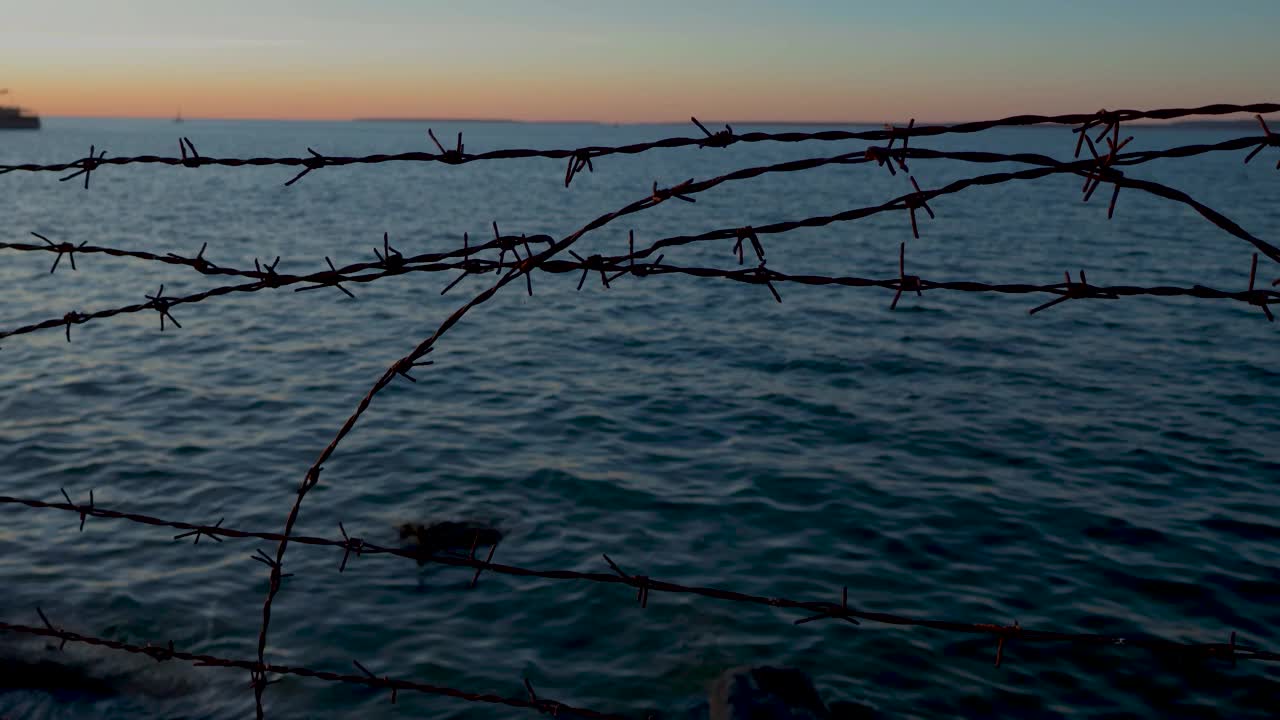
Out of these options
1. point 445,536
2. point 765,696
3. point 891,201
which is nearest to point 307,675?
point 891,201

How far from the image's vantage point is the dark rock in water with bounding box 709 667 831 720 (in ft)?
19.2

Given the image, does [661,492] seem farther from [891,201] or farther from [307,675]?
[891,201]

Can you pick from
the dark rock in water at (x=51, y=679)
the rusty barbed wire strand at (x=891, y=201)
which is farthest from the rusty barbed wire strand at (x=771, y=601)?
the dark rock in water at (x=51, y=679)

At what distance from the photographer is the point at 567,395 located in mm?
14148

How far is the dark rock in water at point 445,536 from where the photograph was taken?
8.60 metres

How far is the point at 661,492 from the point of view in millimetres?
10086

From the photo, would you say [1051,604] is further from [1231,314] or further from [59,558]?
[1231,314]

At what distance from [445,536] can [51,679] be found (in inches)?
128

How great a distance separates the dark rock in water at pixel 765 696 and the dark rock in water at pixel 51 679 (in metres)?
3.86

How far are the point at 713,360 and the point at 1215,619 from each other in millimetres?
9629

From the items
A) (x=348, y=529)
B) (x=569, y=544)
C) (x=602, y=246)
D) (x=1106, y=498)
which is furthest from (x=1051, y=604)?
(x=602, y=246)

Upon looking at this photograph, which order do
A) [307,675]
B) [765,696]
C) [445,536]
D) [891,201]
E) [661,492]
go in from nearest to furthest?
1. [891,201]
2. [307,675]
3. [765,696]
4. [445,536]
5. [661,492]

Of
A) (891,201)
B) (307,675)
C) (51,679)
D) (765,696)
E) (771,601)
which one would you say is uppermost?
(891,201)

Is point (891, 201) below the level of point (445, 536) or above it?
above
